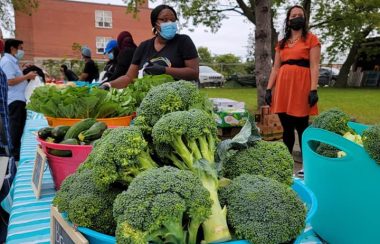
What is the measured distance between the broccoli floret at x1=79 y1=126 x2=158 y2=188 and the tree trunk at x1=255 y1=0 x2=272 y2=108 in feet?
20.1

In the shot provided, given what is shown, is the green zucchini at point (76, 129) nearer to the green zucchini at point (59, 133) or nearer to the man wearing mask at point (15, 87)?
the green zucchini at point (59, 133)

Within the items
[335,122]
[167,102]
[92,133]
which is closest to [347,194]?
[335,122]

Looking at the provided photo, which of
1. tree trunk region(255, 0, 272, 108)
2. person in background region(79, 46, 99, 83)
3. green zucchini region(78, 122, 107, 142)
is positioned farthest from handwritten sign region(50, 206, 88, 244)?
person in background region(79, 46, 99, 83)

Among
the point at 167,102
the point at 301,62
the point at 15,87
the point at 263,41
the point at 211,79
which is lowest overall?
the point at 211,79

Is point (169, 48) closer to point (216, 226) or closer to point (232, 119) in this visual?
point (216, 226)

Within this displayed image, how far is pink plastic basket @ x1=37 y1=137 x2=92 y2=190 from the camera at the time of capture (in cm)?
125

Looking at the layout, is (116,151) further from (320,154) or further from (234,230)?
(320,154)

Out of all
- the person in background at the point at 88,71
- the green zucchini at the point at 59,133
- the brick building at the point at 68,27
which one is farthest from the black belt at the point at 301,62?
the brick building at the point at 68,27

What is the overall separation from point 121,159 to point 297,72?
289 cm

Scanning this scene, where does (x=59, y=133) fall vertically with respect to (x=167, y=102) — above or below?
below

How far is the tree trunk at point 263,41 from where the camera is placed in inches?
251

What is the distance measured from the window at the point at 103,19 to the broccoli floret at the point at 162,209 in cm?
3855

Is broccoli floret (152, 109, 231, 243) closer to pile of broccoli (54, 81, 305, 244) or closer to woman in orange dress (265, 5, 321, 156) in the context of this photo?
pile of broccoli (54, 81, 305, 244)

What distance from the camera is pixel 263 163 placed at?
850 mm
